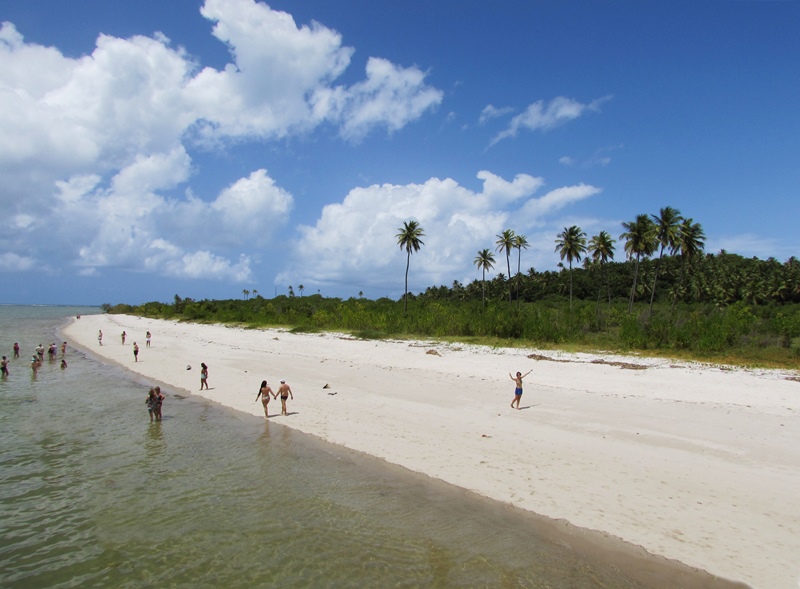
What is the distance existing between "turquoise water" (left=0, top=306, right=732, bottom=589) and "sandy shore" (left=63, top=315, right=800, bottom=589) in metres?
1.35

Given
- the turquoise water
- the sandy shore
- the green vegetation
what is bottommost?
the turquoise water

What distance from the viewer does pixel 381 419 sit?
15.7 meters

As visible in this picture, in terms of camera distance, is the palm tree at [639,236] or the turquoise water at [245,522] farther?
the palm tree at [639,236]

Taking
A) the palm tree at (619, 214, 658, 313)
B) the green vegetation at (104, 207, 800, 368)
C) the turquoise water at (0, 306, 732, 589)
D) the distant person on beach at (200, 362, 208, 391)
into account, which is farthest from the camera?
the palm tree at (619, 214, 658, 313)

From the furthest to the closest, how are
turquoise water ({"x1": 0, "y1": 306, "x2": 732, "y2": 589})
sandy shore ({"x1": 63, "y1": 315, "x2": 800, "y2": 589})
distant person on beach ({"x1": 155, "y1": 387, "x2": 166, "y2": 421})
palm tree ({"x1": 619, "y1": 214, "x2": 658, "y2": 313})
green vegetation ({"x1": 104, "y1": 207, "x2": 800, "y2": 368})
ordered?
palm tree ({"x1": 619, "y1": 214, "x2": 658, "y2": 313}) → green vegetation ({"x1": 104, "y1": 207, "x2": 800, "y2": 368}) → distant person on beach ({"x1": 155, "y1": 387, "x2": 166, "y2": 421}) → sandy shore ({"x1": 63, "y1": 315, "x2": 800, "y2": 589}) → turquoise water ({"x1": 0, "y1": 306, "x2": 732, "y2": 589})

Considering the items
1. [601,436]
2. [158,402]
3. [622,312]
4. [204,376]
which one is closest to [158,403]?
[158,402]

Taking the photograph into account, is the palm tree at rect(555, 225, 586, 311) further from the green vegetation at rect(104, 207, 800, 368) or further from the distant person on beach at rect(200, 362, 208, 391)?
the distant person on beach at rect(200, 362, 208, 391)

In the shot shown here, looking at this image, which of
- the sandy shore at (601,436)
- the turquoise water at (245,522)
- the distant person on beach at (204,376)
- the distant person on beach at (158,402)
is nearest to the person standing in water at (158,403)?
the distant person on beach at (158,402)

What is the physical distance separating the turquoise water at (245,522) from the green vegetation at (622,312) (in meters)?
24.8

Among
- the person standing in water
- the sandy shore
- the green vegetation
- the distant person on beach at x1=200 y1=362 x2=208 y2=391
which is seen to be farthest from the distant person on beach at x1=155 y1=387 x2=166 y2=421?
the green vegetation

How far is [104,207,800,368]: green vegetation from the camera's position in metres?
30.6

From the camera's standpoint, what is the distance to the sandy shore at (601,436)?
813 centimetres

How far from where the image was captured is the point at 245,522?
903cm

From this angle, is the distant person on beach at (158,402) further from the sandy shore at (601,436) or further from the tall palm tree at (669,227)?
the tall palm tree at (669,227)
